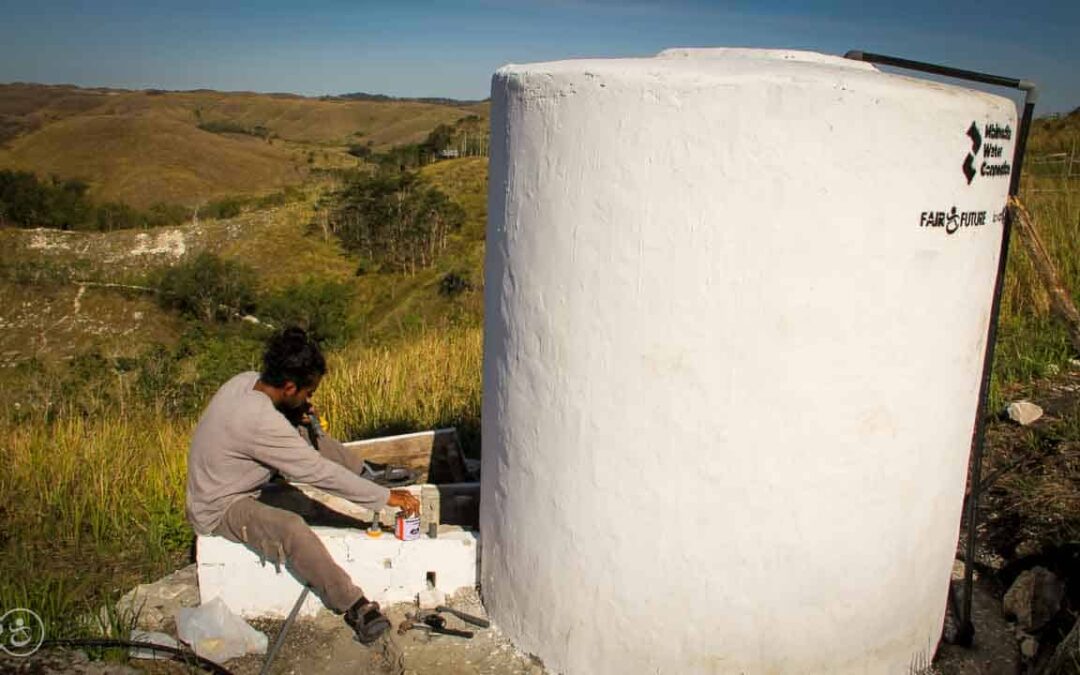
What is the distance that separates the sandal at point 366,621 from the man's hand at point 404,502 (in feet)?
1.46

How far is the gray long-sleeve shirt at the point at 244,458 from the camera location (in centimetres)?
394

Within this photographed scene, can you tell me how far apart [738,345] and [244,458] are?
95.3 inches

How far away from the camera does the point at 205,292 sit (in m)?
30.0

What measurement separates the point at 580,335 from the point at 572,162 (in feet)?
2.14

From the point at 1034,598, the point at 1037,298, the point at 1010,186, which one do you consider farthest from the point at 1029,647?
the point at 1037,298

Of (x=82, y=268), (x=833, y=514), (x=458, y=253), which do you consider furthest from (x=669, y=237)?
(x=82, y=268)

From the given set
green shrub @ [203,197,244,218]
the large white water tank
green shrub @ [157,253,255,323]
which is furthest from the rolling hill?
the large white water tank

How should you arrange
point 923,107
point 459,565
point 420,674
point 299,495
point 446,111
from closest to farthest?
point 923,107
point 420,674
point 459,565
point 299,495
point 446,111

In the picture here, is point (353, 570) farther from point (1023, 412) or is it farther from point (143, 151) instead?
point (143, 151)

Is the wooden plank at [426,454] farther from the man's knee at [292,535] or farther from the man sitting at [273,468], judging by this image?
the man's knee at [292,535]

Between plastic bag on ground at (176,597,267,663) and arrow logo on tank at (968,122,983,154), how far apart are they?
360 cm

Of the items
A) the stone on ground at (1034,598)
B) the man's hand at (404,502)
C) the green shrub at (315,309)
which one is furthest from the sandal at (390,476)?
the green shrub at (315,309)

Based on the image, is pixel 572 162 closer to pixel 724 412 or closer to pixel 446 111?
pixel 724 412

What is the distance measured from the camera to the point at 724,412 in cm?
308
